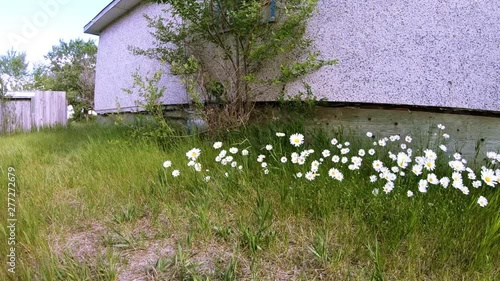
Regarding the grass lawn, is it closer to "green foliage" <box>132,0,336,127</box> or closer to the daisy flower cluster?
the daisy flower cluster

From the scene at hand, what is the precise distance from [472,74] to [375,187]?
5.35ft

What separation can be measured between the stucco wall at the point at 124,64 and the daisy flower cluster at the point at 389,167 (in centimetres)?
312

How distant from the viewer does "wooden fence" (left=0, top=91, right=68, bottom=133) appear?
778 centimetres

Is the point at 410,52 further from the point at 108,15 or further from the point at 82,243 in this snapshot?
the point at 108,15

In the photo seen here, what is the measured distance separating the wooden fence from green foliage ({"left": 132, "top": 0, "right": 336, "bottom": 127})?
6.18m

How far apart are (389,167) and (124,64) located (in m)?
6.98

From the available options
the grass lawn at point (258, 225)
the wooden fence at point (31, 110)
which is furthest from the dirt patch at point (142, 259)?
the wooden fence at point (31, 110)

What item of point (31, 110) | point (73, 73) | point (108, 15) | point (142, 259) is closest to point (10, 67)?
point (31, 110)

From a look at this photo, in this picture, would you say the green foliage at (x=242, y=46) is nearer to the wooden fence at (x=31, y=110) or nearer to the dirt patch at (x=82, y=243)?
the dirt patch at (x=82, y=243)

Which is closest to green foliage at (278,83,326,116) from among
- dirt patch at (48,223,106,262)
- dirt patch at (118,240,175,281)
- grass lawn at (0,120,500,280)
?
grass lawn at (0,120,500,280)

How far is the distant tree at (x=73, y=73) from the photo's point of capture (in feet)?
47.5

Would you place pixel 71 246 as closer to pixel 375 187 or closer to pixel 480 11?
pixel 375 187

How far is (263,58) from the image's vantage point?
143 inches

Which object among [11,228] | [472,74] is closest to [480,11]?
[472,74]
